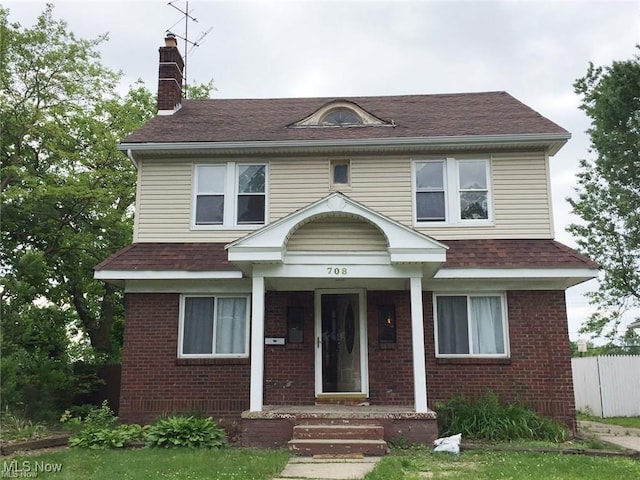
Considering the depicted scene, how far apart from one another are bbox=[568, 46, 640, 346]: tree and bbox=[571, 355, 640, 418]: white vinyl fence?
5943mm

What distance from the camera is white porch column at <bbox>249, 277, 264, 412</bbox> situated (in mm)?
9305

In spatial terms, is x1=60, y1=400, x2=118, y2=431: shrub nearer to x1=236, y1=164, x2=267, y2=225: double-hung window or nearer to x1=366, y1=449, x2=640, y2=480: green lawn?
x1=236, y1=164, x2=267, y2=225: double-hung window

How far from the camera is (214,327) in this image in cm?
1114

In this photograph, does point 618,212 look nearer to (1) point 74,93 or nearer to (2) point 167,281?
(2) point 167,281

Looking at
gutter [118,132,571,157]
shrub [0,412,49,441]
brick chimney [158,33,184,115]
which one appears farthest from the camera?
brick chimney [158,33,184,115]

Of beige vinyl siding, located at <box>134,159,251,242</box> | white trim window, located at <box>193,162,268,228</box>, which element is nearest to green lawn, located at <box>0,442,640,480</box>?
beige vinyl siding, located at <box>134,159,251,242</box>

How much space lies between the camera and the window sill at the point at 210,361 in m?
10.9

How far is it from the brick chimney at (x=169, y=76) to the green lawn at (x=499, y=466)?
9828mm

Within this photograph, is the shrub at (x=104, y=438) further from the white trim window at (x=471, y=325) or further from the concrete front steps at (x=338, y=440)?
the white trim window at (x=471, y=325)

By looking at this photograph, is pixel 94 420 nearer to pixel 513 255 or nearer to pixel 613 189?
pixel 513 255

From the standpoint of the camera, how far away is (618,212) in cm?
2056

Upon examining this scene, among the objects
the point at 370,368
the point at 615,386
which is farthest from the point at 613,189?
the point at 370,368

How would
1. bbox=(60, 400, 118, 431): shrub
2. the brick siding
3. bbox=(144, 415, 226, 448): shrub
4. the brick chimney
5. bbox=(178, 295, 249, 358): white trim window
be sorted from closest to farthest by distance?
bbox=(144, 415, 226, 448): shrub
bbox=(60, 400, 118, 431): shrub
the brick siding
bbox=(178, 295, 249, 358): white trim window
the brick chimney

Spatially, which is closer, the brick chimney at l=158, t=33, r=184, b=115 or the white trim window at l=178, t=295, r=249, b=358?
the white trim window at l=178, t=295, r=249, b=358
